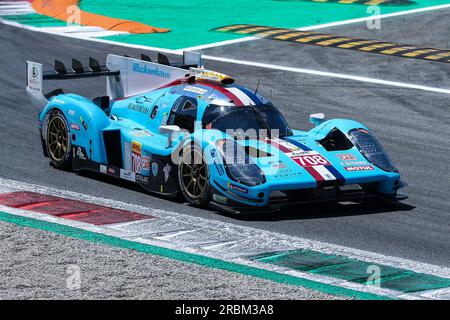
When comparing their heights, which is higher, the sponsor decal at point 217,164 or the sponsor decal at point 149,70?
the sponsor decal at point 149,70

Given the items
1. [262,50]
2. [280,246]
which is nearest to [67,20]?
[262,50]

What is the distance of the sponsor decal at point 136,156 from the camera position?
13.7 m

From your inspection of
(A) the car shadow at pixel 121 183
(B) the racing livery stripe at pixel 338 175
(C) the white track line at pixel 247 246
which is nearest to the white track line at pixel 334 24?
(A) the car shadow at pixel 121 183

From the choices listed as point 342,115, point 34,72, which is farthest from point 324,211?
point 342,115

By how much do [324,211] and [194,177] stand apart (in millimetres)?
1670

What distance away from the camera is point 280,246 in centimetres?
1113

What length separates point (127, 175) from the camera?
13852mm

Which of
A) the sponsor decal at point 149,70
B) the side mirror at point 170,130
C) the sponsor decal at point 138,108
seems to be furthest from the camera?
the sponsor decal at point 149,70

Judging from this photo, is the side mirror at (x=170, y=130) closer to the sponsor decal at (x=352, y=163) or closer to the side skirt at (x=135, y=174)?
the side skirt at (x=135, y=174)

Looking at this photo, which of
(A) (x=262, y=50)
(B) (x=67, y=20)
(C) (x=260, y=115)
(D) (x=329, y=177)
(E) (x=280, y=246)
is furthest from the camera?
(B) (x=67, y=20)

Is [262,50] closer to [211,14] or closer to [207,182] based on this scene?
[211,14]

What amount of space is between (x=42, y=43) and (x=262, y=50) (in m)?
5.49

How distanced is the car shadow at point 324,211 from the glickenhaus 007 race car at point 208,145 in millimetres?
179

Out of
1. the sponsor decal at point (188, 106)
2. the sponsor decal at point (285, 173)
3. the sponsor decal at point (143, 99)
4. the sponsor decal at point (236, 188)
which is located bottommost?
the sponsor decal at point (236, 188)
